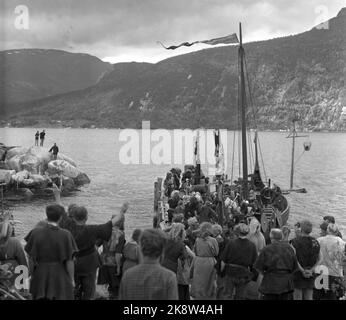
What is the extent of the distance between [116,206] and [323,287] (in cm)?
3401

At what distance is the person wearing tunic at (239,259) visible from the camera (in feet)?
24.6

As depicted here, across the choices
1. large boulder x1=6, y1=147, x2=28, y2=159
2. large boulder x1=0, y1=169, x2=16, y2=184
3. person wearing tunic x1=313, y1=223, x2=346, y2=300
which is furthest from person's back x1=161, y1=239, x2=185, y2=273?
large boulder x1=6, y1=147, x2=28, y2=159

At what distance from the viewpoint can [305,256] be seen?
24.4ft

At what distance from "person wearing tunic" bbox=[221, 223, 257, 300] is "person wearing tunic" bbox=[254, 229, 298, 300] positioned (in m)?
0.44

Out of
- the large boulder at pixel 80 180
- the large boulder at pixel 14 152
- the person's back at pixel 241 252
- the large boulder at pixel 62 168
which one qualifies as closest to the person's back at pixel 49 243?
the person's back at pixel 241 252

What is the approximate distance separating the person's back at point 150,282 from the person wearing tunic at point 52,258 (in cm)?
151

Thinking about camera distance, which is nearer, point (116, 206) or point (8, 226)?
point (8, 226)

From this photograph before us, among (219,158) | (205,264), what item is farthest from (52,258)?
(219,158)

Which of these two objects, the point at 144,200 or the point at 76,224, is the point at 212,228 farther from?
the point at 144,200

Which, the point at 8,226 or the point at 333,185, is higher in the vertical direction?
the point at 8,226

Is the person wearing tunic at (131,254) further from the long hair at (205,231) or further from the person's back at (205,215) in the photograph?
the person's back at (205,215)
